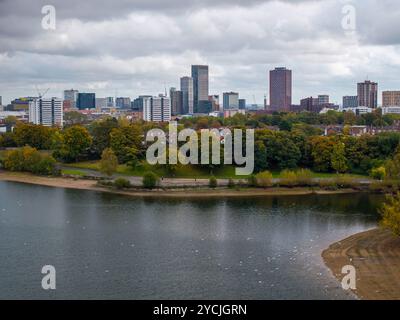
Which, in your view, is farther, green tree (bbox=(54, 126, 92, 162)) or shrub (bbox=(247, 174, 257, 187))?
green tree (bbox=(54, 126, 92, 162))

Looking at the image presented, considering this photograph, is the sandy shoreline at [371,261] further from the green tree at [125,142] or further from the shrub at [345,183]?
the green tree at [125,142]

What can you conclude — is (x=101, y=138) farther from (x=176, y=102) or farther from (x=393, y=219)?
(x=176, y=102)

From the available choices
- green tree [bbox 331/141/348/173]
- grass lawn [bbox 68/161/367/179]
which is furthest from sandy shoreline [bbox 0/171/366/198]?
green tree [bbox 331/141/348/173]

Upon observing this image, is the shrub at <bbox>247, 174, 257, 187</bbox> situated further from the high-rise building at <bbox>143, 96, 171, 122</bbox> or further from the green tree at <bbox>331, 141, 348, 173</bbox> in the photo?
the high-rise building at <bbox>143, 96, 171, 122</bbox>

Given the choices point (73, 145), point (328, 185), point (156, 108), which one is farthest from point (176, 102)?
point (328, 185)

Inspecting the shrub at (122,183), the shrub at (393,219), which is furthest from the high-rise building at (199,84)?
the shrub at (393,219)
